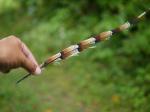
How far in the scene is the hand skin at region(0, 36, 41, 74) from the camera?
5.10 feet

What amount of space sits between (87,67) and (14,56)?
5.61 metres

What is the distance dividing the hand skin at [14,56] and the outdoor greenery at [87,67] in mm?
4218

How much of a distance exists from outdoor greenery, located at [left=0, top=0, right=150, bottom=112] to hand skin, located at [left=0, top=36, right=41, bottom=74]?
13.8 ft

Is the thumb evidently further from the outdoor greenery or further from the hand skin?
the outdoor greenery

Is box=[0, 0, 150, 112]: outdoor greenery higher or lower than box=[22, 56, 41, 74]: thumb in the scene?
higher

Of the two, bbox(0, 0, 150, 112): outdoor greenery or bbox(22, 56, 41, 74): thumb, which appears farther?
bbox(0, 0, 150, 112): outdoor greenery

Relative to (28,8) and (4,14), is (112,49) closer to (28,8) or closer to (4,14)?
(28,8)

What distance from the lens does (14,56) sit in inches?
62.2

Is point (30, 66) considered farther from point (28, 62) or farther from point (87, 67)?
point (87, 67)

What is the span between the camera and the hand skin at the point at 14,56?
1.56 m

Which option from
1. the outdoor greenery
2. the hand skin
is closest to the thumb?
the hand skin

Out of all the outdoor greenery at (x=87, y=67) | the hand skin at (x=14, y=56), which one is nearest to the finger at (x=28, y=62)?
the hand skin at (x=14, y=56)

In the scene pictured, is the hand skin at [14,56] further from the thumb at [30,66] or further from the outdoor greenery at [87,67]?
the outdoor greenery at [87,67]

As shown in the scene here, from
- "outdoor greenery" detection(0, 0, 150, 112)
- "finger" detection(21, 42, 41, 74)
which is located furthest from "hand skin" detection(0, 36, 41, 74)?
"outdoor greenery" detection(0, 0, 150, 112)
